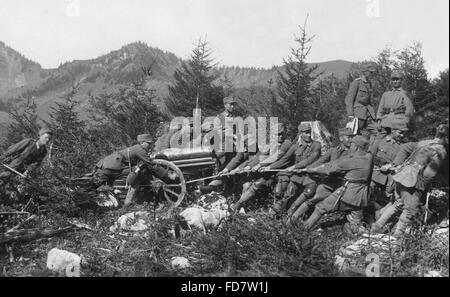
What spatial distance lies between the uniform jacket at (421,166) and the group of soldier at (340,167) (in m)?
0.01

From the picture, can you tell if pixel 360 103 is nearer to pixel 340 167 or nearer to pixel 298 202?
pixel 340 167

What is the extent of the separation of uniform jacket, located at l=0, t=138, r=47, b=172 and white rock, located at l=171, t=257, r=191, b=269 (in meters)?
3.91

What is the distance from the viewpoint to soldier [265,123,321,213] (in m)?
8.61

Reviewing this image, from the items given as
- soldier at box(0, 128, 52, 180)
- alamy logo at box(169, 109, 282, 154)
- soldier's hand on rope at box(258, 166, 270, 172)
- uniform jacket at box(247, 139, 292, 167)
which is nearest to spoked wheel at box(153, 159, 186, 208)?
alamy logo at box(169, 109, 282, 154)

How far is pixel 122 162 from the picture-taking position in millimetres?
9500

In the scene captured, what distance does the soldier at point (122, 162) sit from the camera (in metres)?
9.25

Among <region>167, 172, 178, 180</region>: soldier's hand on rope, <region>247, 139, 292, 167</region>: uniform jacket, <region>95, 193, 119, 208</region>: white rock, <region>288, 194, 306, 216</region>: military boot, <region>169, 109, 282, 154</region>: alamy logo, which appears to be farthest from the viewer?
<region>169, 109, 282, 154</region>: alamy logo

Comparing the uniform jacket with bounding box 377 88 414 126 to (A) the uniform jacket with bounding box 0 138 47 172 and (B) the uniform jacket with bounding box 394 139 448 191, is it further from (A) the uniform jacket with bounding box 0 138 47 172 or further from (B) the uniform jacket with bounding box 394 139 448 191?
(A) the uniform jacket with bounding box 0 138 47 172

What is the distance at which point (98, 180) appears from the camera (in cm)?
956

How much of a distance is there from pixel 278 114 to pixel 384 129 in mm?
5107

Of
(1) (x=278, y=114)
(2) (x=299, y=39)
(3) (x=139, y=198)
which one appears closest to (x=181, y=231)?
(3) (x=139, y=198)

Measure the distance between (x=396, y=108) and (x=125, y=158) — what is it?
5356mm

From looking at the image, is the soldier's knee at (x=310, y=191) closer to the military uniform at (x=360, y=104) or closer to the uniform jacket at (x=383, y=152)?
the uniform jacket at (x=383, y=152)

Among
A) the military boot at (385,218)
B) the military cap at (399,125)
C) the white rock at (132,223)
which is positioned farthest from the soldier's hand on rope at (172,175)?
the military cap at (399,125)
